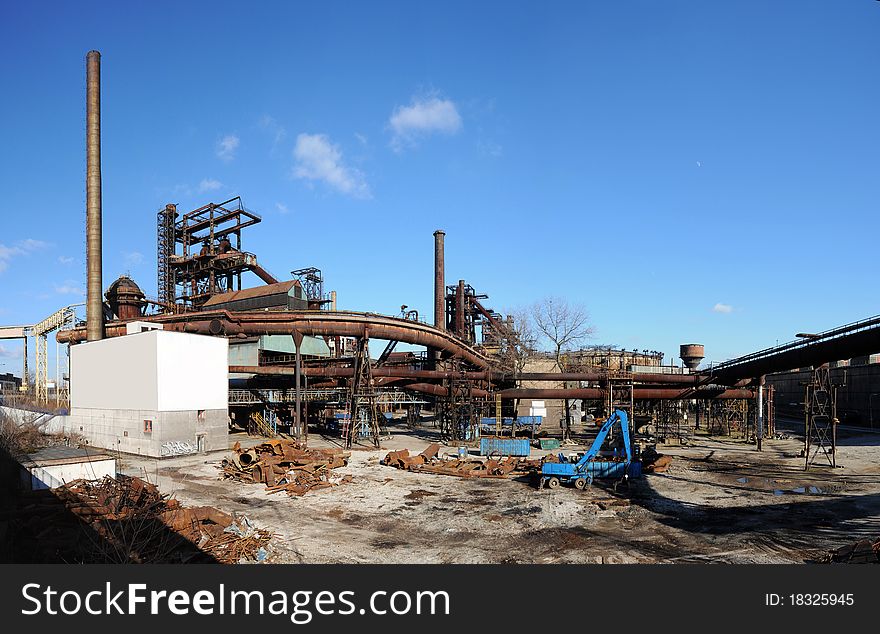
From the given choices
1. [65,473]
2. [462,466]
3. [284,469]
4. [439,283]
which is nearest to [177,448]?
[284,469]

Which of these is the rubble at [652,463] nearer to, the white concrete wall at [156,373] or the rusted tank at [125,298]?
the white concrete wall at [156,373]

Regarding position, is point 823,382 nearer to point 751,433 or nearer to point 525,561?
point 751,433

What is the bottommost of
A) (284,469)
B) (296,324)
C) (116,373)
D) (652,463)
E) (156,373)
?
(652,463)

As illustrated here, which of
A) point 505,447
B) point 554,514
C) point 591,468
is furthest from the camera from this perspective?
point 505,447

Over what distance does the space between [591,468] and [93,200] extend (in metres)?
34.3

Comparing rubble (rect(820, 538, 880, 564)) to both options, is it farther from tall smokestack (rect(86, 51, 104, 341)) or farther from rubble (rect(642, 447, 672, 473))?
tall smokestack (rect(86, 51, 104, 341))

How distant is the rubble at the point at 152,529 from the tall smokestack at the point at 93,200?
20.4 meters

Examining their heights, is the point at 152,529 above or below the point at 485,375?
below

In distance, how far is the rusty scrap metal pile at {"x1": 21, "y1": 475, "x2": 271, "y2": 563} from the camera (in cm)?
1073

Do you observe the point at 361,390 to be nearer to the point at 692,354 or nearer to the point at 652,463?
the point at 652,463

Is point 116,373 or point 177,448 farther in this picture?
point 116,373

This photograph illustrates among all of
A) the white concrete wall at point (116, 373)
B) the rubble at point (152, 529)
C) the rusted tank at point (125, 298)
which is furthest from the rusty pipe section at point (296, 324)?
the rubble at point (152, 529)

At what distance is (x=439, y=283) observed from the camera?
50875mm
